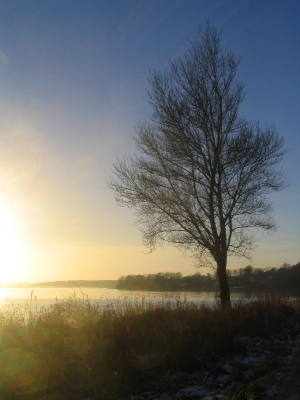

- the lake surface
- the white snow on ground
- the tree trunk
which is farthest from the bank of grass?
the tree trunk

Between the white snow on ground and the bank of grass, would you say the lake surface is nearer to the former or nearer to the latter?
the bank of grass

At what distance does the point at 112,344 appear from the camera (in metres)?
7.37

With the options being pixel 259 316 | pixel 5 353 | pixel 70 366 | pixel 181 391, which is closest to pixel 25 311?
pixel 5 353

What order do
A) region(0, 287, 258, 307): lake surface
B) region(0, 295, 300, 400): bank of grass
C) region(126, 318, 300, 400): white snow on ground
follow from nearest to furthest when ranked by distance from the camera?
region(126, 318, 300, 400): white snow on ground < region(0, 295, 300, 400): bank of grass < region(0, 287, 258, 307): lake surface

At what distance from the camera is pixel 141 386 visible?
6055 millimetres

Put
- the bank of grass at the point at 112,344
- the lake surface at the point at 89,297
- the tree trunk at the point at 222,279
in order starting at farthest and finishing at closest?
1. the tree trunk at the point at 222,279
2. the lake surface at the point at 89,297
3. the bank of grass at the point at 112,344

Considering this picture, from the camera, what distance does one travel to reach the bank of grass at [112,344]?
5957 mm

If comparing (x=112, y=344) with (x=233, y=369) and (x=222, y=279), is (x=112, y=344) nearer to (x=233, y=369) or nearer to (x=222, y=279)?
(x=233, y=369)

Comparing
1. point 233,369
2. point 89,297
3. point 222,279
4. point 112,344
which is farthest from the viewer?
point 222,279

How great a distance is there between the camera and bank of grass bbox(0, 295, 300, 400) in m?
5.96

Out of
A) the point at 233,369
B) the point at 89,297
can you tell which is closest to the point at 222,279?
the point at 89,297

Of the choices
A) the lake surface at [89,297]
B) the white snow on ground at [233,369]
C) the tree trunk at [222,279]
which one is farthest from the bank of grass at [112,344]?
the tree trunk at [222,279]

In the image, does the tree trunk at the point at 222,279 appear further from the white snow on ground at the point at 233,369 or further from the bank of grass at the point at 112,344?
the white snow on ground at the point at 233,369

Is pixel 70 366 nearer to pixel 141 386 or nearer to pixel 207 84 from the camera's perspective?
pixel 141 386
